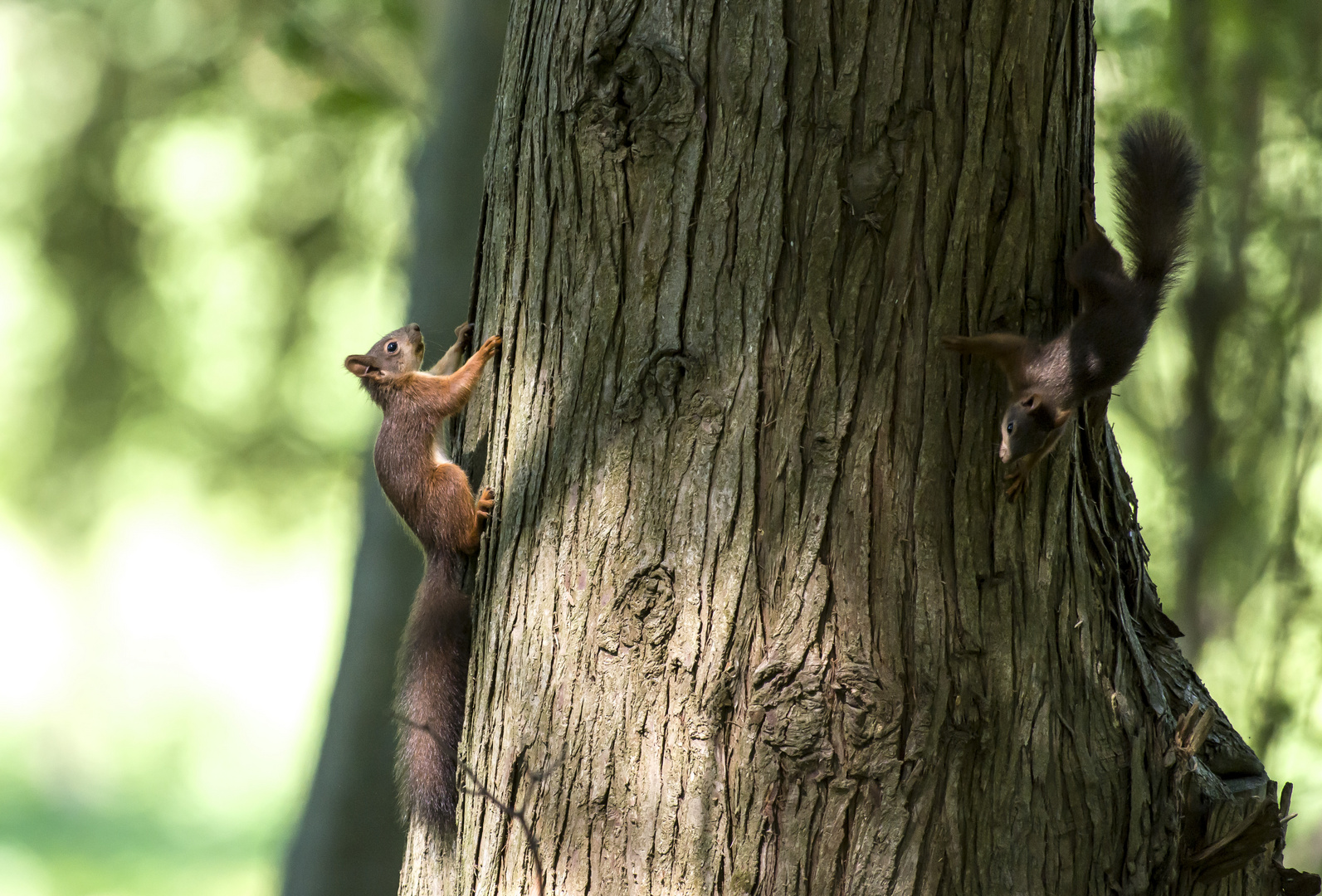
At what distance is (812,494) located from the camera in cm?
167

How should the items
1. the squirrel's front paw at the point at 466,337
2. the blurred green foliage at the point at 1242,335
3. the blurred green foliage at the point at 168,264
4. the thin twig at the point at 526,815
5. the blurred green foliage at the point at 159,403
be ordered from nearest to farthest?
the thin twig at the point at 526,815, the squirrel's front paw at the point at 466,337, the blurred green foliage at the point at 1242,335, the blurred green foliage at the point at 159,403, the blurred green foliage at the point at 168,264

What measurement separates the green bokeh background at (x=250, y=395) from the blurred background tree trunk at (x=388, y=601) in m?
0.57

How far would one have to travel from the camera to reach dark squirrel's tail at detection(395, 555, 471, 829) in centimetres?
207

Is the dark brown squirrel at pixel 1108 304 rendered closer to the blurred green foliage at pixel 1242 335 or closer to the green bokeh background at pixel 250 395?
the green bokeh background at pixel 250 395

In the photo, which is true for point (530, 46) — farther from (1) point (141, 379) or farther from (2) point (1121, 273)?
(1) point (141, 379)

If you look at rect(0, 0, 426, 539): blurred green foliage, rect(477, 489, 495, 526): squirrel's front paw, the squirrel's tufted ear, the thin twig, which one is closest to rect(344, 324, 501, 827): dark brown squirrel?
rect(477, 489, 495, 526): squirrel's front paw

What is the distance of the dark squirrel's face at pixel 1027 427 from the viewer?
1.67 m

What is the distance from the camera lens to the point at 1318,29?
4.31 meters

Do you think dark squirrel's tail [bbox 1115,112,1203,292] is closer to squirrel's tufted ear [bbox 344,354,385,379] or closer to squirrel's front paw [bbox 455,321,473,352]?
squirrel's front paw [bbox 455,321,473,352]

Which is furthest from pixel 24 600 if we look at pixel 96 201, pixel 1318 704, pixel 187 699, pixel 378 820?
pixel 1318 704

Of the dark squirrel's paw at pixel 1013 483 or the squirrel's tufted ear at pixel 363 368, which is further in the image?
the squirrel's tufted ear at pixel 363 368

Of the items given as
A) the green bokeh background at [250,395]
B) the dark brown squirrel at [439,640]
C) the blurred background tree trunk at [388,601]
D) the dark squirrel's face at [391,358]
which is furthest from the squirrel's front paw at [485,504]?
the green bokeh background at [250,395]

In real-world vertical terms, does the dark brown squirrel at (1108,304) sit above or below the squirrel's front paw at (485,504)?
above

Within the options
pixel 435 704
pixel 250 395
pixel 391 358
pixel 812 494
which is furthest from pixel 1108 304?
pixel 250 395
